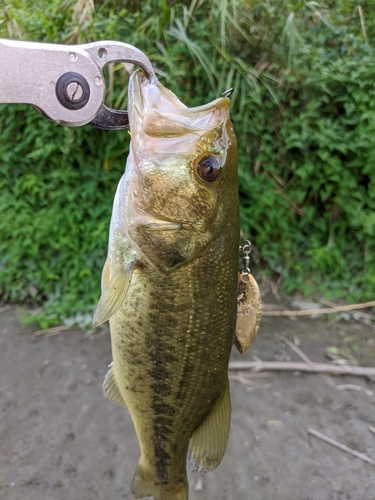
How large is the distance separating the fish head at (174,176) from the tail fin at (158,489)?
0.93 meters

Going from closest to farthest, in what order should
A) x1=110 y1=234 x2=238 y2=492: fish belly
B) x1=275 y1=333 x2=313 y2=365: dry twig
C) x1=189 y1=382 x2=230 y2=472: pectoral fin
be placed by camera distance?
x1=110 y1=234 x2=238 y2=492: fish belly → x1=189 y1=382 x2=230 y2=472: pectoral fin → x1=275 y1=333 x2=313 y2=365: dry twig

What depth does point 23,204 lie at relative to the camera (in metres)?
3.27

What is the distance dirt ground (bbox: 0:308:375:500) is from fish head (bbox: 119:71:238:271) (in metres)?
1.88

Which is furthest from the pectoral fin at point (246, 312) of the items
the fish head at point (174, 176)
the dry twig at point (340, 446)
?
the dry twig at point (340, 446)

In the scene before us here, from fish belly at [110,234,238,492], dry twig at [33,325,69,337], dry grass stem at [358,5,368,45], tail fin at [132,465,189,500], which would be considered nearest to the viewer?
fish belly at [110,234,238,492]

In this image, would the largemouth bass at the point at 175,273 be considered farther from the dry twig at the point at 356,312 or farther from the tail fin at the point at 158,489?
the dry twig at the point at 356,312

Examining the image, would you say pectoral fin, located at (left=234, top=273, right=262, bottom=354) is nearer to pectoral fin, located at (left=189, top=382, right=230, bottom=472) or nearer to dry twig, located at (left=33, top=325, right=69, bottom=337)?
pectoral fin, located at (left=189, top=382, right=230, bottom=472)

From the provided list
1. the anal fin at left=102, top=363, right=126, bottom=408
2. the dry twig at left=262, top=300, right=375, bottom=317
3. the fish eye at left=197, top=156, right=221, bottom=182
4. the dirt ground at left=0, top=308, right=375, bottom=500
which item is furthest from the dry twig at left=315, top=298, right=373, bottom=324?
the fish eye at left=197, top=156, right=221, bottom=182

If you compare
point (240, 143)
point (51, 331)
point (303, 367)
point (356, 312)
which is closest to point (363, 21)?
point (240, 143)

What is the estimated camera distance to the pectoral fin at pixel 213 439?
1.32 meters

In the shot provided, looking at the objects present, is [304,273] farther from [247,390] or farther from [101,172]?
[101,172]

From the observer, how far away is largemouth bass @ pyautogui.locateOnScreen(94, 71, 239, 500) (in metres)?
1.02

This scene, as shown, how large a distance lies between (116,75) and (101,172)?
0.82 meters

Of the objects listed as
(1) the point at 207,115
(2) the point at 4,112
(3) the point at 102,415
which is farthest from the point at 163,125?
(2) the point at 4,112
